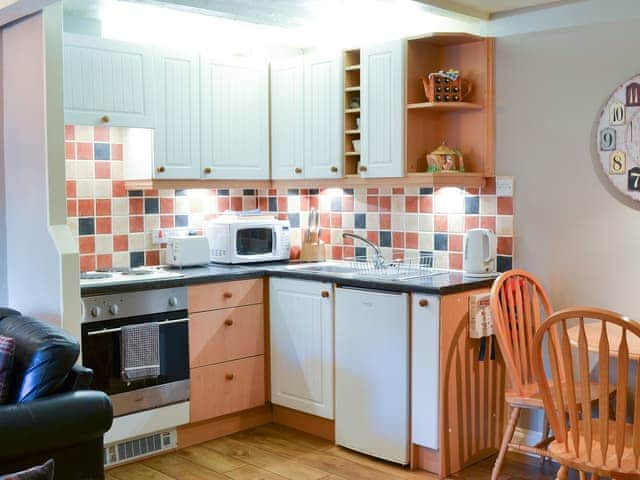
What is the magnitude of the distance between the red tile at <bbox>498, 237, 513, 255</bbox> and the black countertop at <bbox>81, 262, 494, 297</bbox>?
206 millimetres

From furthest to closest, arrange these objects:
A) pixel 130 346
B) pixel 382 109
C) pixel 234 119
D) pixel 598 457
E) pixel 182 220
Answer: pixel 182 220 → pixel 234 119 → pixel 382 109 → pixel 130 346 → pixel 598 457

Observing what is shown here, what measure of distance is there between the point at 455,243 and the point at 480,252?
33 centimetres

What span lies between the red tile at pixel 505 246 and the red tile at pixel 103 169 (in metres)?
2.13

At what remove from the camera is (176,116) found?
4266mm

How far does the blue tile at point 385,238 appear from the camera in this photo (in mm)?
4496

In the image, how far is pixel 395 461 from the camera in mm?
3750

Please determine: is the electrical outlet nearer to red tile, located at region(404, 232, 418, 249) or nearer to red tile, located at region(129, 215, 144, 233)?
red tile, located at region(404, 232, 418, 249)

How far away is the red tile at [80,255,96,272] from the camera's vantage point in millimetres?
4234

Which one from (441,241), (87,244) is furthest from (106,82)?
(441,241)

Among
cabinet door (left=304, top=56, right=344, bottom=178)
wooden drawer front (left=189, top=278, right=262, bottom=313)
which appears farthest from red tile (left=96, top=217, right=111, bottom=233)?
cabinet door (left=304, top=56, right=344, bottom=178)

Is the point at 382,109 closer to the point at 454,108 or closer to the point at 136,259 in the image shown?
the point at 454,108

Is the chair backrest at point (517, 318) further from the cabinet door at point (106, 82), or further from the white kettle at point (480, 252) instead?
the cabinet door at point (106, 82)

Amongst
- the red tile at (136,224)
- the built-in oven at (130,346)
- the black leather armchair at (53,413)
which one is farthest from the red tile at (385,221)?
the black leather armchair at (53,413)

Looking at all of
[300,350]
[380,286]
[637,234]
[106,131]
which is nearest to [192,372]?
[300,350]
